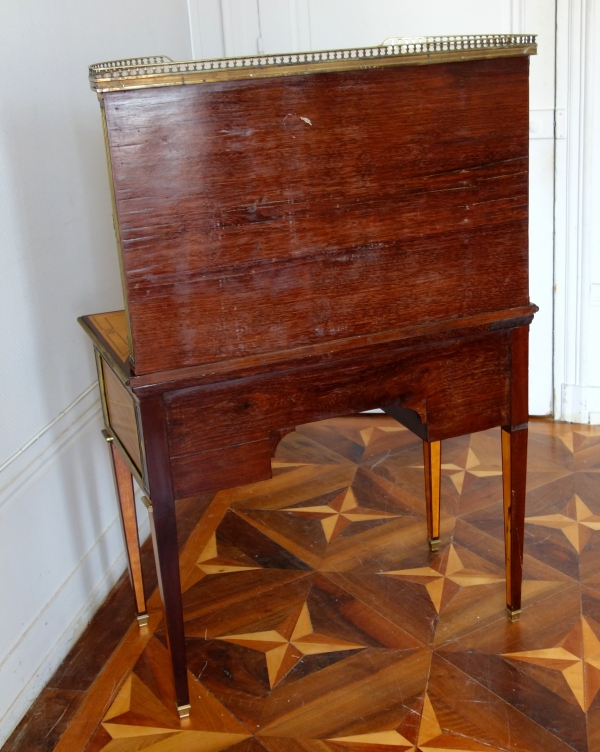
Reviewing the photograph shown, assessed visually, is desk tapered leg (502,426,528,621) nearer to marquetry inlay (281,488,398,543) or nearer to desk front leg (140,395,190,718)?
marquetry inlay (281,488,398,543)

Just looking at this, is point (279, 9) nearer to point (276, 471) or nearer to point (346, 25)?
point (346, 25)

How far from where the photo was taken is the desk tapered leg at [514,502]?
1815 mm

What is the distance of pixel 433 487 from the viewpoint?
2.24 m

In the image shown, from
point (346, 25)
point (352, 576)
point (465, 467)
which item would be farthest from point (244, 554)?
point (346, 25)

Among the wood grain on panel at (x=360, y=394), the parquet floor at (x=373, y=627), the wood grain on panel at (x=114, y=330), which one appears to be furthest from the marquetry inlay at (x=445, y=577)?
the wood grain on panel at (x=114, y=330)

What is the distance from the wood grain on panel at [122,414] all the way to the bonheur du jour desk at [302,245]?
15 mm

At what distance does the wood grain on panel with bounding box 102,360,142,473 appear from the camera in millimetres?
1600

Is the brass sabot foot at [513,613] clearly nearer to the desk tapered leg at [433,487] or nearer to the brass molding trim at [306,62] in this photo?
the desk tapered leg at [433,487]

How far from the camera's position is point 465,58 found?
1.47 m

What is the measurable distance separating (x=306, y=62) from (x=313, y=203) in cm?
23

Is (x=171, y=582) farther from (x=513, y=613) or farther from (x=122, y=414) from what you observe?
(x=513, y=613)

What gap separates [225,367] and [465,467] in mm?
1528

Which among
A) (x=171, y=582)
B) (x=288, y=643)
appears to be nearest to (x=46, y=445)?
(x=171, y=582)

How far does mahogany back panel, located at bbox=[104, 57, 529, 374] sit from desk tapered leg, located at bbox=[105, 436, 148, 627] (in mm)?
629
